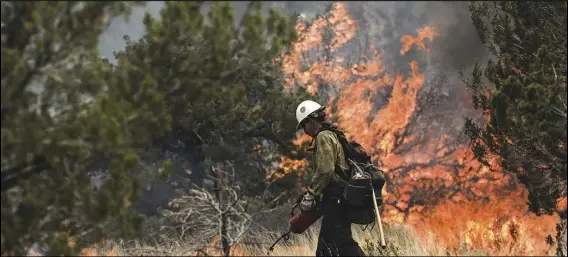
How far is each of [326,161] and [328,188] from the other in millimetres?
326

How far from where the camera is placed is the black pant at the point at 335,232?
16.1 feet

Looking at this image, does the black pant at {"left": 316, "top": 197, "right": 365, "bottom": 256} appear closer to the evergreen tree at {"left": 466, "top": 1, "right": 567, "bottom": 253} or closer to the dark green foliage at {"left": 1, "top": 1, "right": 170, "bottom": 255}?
the evergreen tree at {"left": 466, "top": 1, "right": 567, "bottom": 253}

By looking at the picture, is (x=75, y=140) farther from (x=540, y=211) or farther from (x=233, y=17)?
(x=540, y=211)

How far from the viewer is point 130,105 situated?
3.26m

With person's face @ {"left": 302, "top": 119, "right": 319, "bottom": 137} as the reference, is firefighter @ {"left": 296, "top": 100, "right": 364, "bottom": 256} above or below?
below

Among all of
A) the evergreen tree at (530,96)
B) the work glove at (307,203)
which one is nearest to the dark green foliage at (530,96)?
the evergreen tree at (530,96)

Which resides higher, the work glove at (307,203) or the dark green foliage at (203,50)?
the dark green foliage at (203,50)

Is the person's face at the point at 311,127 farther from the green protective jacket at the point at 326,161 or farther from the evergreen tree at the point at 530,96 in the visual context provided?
the evergreen tree at the point at 530,96

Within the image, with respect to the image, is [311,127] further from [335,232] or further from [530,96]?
[530,96]

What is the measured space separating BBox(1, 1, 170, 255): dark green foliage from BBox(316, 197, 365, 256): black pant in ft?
6.80

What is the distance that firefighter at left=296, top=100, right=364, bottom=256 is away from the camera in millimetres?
4840

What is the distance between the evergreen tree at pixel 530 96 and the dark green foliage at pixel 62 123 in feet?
9.44

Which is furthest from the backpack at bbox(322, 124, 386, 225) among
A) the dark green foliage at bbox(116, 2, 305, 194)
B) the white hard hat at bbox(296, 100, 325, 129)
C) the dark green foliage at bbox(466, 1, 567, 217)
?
the dark green foliage at bbox(116, 2, 305, 194)

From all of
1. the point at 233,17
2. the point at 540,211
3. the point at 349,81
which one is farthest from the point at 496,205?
the point at 233,17
